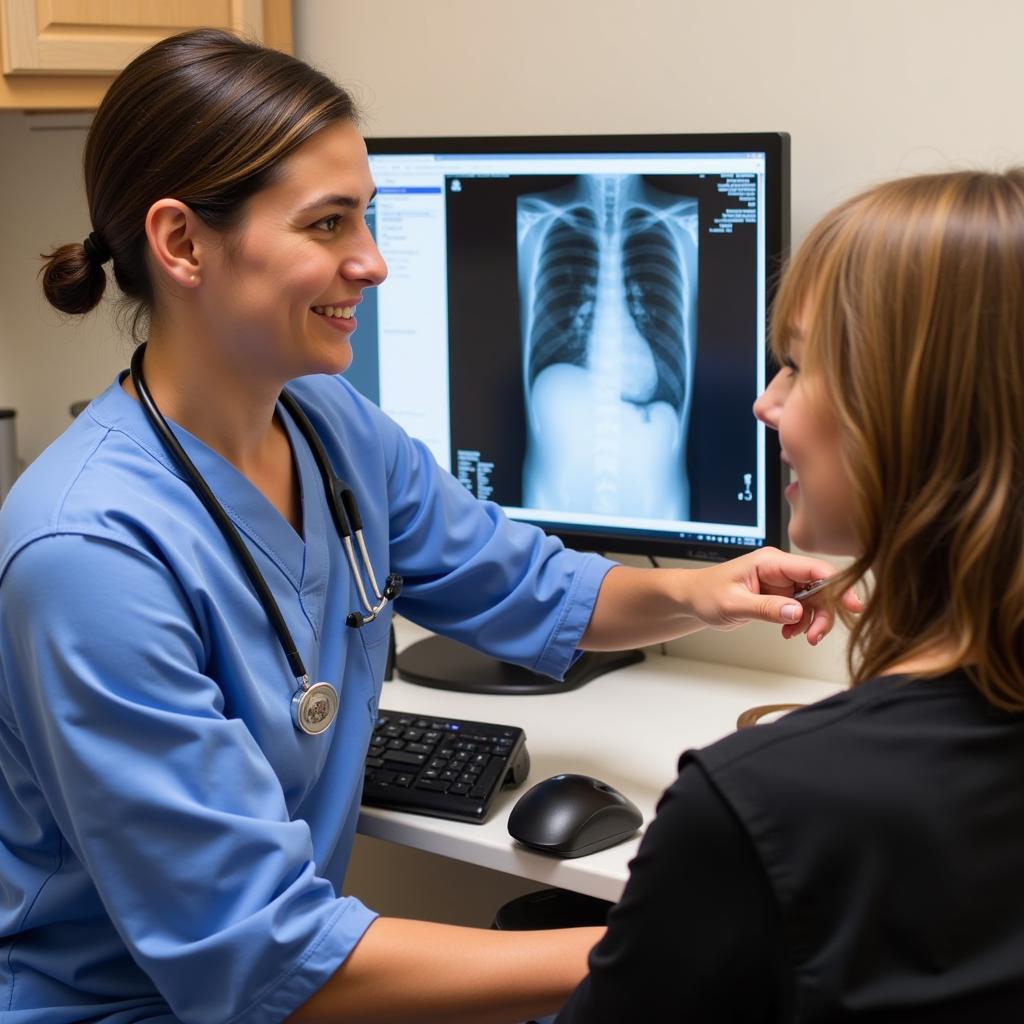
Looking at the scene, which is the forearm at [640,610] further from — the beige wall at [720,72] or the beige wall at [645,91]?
the beige wall at [720,72]

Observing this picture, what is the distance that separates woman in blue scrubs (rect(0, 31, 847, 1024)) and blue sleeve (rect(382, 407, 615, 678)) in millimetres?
46

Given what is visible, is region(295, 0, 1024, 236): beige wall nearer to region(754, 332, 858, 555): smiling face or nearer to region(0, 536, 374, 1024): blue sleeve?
region(754, 332, 858, 555): smiling face

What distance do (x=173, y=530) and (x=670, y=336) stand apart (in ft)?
2.03

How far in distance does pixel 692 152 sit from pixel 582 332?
0.22 meters

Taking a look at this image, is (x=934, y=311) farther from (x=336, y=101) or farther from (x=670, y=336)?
(x=670, y=336)

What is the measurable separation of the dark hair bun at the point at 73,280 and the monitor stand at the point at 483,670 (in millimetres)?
570

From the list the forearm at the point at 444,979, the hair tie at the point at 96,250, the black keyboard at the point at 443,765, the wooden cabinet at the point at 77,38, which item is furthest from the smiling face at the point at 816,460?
the wooden cabinet at the point at 77,38

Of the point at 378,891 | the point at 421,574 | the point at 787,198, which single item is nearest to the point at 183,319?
the point at 421,574

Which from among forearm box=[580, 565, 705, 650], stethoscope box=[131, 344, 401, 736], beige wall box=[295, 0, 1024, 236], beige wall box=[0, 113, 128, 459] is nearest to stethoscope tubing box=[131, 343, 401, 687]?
stethoscope box=[131, 344, 401, 736]

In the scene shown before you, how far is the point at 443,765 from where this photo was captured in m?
1.25

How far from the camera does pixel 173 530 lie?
100 cm

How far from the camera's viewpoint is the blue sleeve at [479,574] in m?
1.31

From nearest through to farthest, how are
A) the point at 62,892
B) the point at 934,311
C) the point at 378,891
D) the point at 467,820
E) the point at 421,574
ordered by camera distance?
the point at 934,311 < the point at 62,892 < the point at 467,820 < the point at 421,574 < the point at 378,891

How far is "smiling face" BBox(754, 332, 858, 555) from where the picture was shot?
2.52ft
